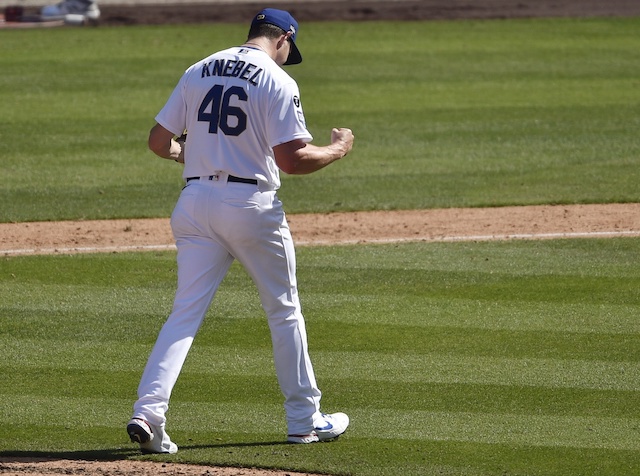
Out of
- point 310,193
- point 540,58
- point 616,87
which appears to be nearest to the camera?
point 310,193

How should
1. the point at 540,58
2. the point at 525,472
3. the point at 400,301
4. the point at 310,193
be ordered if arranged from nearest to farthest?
the point at 525,472, the point at 400,301, the point at 310,193, the point at 540,58

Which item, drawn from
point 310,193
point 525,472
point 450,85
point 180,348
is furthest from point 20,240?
point 450,85

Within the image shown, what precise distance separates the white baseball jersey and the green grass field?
1378mm

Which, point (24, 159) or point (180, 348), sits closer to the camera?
point (180, 348)

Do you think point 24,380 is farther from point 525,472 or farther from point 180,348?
point 525,472

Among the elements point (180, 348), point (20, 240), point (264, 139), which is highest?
point (264, 139)

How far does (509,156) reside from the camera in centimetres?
1280

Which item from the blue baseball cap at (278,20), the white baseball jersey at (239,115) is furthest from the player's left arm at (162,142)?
the blue baseball cap at (278,20)

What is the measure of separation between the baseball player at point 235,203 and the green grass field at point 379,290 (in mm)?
398

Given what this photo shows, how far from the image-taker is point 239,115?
5.05 metres

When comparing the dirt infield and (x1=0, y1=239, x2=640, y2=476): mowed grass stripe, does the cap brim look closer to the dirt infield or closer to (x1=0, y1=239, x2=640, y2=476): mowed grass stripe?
(x1=0, y1=239, x2=640, y2=476): mowed grass stripe

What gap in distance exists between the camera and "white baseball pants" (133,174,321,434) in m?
5.01

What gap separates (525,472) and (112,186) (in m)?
7.78

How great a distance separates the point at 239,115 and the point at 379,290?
323 cm
